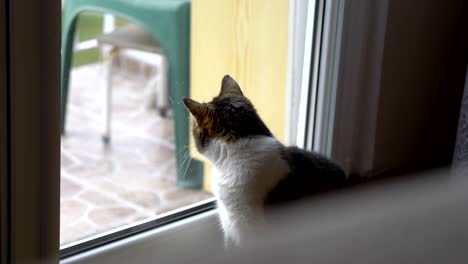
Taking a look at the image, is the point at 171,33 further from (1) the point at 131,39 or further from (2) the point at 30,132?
(2) the point at 30,132

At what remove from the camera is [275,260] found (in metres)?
1.39

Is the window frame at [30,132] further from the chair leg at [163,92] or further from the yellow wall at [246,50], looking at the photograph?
the chair leg at [163,92]

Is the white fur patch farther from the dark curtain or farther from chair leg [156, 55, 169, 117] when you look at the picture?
chair leg [156, 55, 169, 117]

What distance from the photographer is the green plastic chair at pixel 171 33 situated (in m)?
1.70

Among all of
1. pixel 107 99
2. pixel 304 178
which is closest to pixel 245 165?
pixel 304 178

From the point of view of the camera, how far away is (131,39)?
227cm

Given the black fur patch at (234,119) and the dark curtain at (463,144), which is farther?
the dark curtain at (463,144)

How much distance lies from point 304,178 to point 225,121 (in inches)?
8.3

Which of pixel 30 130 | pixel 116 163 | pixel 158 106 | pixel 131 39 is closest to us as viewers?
pixel 30 130

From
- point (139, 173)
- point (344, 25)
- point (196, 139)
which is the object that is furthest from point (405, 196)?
point (139, 173)

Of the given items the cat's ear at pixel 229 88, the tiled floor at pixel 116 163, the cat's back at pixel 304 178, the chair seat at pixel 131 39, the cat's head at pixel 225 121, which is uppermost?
the chair seat at pixel 131 39

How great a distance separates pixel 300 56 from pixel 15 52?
856mm

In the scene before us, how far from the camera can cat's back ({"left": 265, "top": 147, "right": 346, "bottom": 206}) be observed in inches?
54.9

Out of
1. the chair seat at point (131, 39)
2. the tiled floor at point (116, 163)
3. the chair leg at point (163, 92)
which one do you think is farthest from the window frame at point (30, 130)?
the chair leg at point (163, 92)
